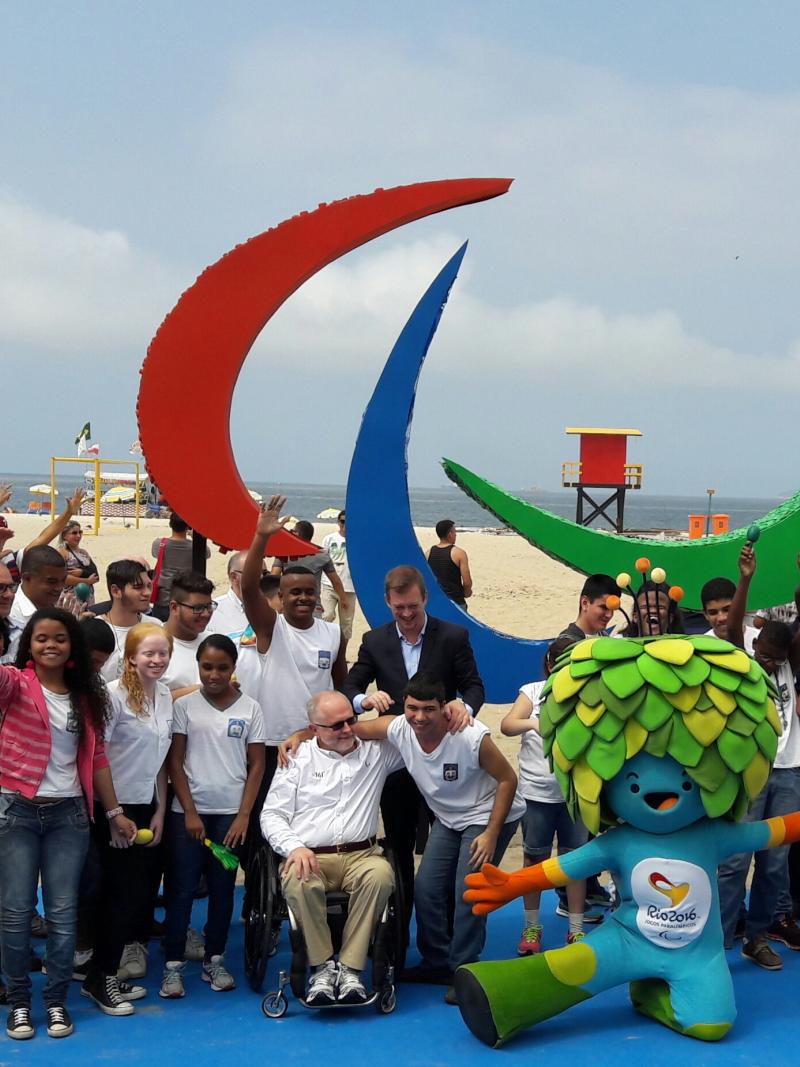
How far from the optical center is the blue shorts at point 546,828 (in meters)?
4.74

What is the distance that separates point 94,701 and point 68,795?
333 mm

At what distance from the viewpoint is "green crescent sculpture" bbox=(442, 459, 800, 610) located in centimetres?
655

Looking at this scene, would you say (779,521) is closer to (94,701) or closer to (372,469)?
(372,469)

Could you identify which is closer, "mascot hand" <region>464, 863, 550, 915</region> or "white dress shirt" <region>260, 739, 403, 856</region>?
"mascot hand" <region>464, 863, 550, 915</region>

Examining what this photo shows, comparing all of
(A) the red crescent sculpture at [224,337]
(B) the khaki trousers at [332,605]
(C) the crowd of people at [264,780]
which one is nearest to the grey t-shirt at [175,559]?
(A) the red crescent sculpture at [224,337]

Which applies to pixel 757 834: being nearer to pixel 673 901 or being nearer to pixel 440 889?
pixel 673 901

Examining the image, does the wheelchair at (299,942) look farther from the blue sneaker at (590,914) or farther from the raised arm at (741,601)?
the raised arm at (741,601)

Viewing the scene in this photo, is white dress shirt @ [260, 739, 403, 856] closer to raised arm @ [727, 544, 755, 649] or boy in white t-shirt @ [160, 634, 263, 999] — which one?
boy in white t-shirt @ [160, 634, 263, 999]

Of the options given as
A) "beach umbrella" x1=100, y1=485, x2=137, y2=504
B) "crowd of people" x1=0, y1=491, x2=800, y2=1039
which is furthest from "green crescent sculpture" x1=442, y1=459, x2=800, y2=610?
"beach umbrella" x1=100, y1=485, x2=137, y2=504

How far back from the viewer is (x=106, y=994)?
13.4ft

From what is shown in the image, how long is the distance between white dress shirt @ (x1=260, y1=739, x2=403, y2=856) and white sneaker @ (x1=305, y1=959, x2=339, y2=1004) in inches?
17.2

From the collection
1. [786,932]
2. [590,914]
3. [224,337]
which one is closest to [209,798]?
[590,914]

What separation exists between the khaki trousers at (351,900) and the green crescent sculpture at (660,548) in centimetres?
283

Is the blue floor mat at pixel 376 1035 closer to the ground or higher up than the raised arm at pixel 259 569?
closer to the ground
